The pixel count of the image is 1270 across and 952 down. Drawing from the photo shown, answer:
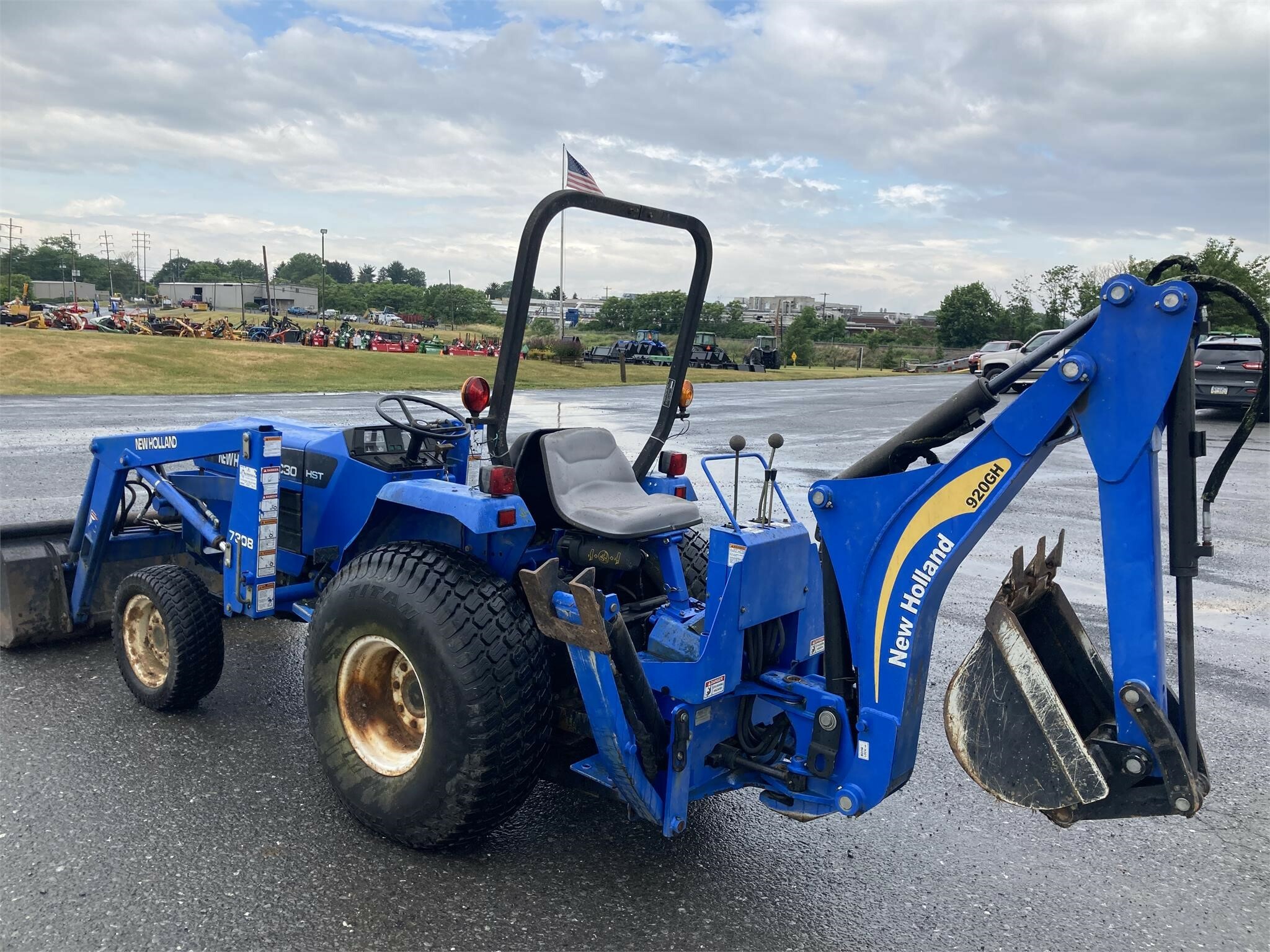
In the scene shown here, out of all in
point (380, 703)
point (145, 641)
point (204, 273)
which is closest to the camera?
point (380, 703)

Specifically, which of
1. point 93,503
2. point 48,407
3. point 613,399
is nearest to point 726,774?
point 93,503

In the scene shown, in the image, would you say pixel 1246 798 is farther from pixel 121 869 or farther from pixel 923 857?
pixel 121 869

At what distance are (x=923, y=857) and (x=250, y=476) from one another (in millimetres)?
3073

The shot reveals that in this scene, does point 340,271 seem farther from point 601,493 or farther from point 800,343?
point 601,493

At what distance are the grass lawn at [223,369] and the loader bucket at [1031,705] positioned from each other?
17.1 metres

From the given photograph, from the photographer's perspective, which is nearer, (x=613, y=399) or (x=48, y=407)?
(x=48, y=407)

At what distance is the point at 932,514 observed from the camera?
8.83ft

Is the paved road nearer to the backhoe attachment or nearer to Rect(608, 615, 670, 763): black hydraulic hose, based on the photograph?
Rect(608, 615, 670, 763): black hydraulic hose

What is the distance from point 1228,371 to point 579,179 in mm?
16862

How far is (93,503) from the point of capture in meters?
4.87

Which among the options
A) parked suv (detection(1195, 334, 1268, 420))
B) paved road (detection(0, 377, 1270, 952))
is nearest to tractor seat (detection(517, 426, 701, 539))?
paved road (detection(0, 377, 1270, 952))

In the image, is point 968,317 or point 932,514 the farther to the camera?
point 968,317

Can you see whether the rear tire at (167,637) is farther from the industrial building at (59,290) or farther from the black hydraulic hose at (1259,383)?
the industrial building at (59,290)

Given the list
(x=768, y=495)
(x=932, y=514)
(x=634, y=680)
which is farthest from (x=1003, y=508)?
(x=634, y=680)
